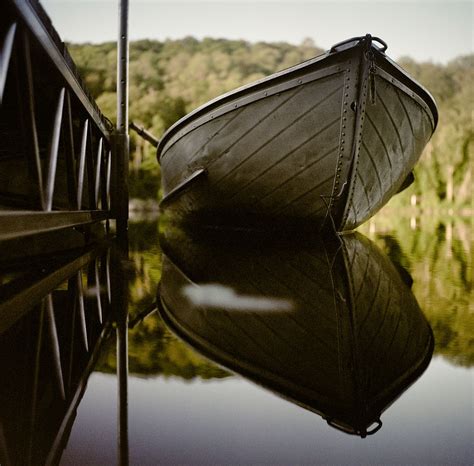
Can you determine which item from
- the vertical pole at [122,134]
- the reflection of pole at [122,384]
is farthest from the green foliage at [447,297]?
the vertical pole at [122,134]

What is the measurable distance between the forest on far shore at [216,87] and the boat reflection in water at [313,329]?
41.3 ft

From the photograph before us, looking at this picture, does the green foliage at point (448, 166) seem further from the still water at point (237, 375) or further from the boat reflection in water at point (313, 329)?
the still water at point (237, 375)

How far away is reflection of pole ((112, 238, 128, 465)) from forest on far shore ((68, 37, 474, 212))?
42.1 feet

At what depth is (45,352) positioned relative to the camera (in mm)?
749

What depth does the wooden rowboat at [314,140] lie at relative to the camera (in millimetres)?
2371

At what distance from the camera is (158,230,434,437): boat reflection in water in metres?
0.62

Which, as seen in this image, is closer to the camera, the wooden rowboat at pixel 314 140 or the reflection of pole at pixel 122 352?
the reflection of pole at pixel 122 352

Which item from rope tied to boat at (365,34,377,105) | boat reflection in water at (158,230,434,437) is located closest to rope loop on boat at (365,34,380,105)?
rope tied to boat at (365,34,377,105)

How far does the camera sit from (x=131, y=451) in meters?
0.46

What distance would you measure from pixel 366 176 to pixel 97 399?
2417 millimetres

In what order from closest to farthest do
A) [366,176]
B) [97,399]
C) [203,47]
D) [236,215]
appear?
[97,399], [366,176], [236,215], [203,47]

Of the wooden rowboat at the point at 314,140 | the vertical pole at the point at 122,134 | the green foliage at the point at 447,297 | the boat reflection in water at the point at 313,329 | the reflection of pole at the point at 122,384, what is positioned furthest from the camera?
the vertical pole at the point at 122,134

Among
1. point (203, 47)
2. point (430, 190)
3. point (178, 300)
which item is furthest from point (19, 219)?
point (203, 47)

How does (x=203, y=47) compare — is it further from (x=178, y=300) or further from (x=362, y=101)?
(x=178, y=300)
